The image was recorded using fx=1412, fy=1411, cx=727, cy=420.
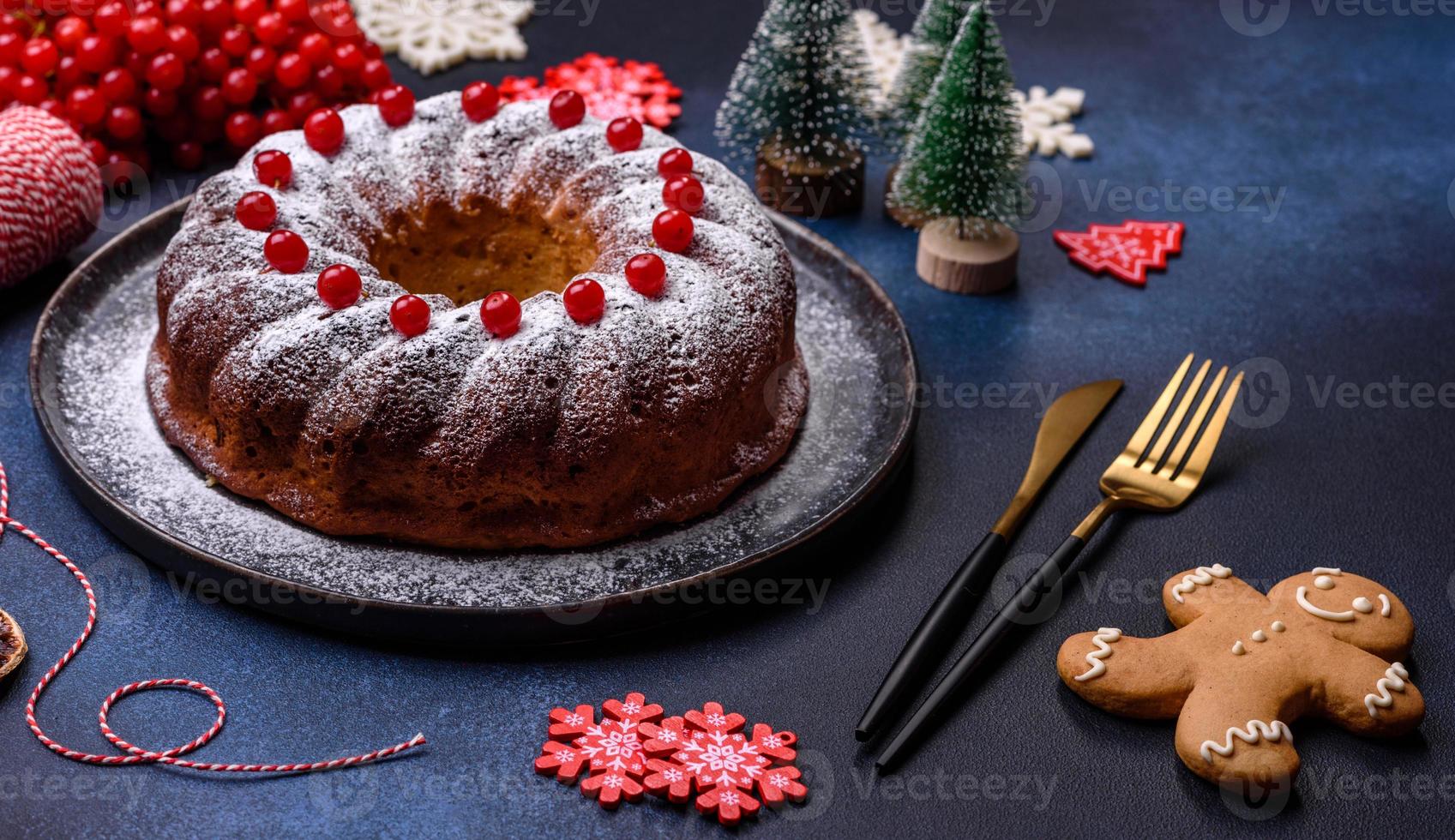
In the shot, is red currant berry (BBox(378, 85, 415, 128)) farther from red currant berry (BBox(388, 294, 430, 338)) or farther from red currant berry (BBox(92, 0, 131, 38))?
red currant berry (BBox(92, 0, 131, 38))

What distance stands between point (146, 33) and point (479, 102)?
3.07 ft

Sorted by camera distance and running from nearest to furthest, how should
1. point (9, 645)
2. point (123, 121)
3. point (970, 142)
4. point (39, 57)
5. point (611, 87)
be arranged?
1. point (9, 645)
2. point (970, 142)
3. point (39, 57)
4. point (123, 121)
5. point (611, 87)

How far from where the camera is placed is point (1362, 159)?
3.69 m

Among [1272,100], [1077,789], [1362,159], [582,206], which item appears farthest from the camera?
[1272,100]

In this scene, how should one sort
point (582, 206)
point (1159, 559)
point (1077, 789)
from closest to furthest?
point (1077, 789), point (1159, 559), point (582, 206)

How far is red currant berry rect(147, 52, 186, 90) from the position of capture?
3.24 meters

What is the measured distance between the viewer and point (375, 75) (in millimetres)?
3490

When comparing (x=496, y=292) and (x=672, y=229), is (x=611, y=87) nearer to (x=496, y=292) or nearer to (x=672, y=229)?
(x=672, y=229)

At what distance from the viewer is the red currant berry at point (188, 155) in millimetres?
3404

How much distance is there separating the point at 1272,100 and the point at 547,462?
8.84ft

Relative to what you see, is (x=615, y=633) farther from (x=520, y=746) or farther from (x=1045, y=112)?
(x=1045, y=112)

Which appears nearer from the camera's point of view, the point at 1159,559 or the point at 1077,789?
the point at 1077,789

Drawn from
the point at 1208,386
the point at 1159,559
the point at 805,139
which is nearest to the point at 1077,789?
the point at 1159,559

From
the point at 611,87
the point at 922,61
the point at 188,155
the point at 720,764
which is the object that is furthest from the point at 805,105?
the point at 720,764
